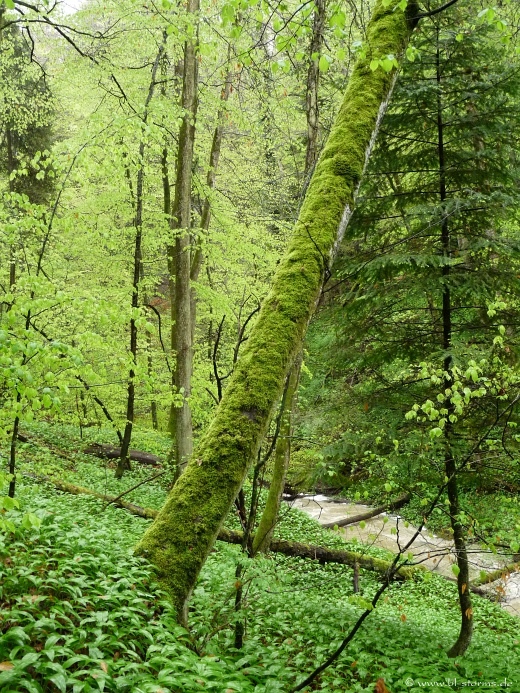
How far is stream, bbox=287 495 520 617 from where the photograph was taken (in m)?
8.48

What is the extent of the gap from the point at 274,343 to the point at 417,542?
9.49 metres

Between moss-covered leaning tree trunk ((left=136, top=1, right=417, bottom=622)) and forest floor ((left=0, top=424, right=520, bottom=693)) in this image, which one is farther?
moss-covered leaning tree trunk ((left=136, top=1, right=417, bottom=622))

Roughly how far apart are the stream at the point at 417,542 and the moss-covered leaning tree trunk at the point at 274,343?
3.10 metres

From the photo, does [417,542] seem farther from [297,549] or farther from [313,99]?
[313,99]

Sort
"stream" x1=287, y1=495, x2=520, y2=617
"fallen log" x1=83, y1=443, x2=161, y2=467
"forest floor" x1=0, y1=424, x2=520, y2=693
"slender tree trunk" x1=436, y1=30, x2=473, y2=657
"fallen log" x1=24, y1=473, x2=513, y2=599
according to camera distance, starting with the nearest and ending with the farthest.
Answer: "forest floor" x1=0, y1=424, x2=520, y2=693 → "slender tree trunk" x1=436, y1=30, x2=473, y2=657 → "stream" x1=287, y1=495, x2=520, y2=617 → "fallen log" x1=24, y1=473, x2=513, y2=599 → "fallen log" x1=83, y1=443, x2=161, y2=467

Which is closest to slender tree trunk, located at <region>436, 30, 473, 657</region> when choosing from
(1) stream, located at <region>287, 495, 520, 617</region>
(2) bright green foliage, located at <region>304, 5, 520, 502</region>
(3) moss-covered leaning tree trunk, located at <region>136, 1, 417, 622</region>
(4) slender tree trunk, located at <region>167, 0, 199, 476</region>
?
(2) bright green foliage, located at <region>304, 5, 520, 502</region>

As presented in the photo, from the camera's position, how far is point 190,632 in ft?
11.5

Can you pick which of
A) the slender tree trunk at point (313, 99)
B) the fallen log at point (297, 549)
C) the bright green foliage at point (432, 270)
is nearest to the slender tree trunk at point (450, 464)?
the bright green foliage at point (432, 270)

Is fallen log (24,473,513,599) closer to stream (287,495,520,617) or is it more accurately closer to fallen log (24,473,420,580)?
fallen log (24,473,420,580)

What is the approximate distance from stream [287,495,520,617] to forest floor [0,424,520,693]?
103cm

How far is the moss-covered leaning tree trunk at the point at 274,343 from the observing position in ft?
10.9

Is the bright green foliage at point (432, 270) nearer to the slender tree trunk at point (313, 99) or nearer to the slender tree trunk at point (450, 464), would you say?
the slender tree trunk at point (450, 464)

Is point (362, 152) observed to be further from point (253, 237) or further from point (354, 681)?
point (253, 237)

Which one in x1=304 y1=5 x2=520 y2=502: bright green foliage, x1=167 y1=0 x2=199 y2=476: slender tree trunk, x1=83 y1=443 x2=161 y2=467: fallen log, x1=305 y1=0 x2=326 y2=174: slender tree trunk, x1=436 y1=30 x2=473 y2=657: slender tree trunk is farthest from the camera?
x1=83 y1=443 x2=161 y2=467: fallen log
